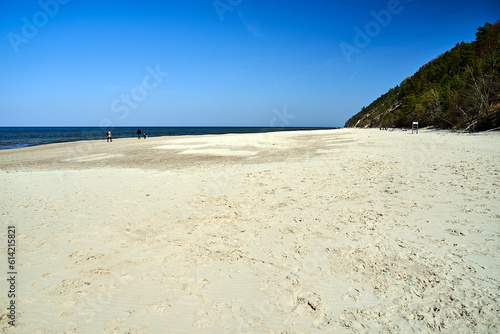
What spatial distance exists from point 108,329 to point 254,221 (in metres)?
3.56

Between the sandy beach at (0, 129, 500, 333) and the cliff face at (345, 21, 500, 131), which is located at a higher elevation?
the cliff face at (345, 21, 500, 131)

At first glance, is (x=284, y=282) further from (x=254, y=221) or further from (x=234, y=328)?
(x=254, y=221)

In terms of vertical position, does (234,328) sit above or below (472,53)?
below

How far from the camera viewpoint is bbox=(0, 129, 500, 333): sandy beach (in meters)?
3.11

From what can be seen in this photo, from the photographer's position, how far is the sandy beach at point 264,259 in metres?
3.11

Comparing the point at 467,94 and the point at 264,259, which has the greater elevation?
the point at 467,94

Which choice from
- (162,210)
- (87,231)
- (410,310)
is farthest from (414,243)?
(87,231)

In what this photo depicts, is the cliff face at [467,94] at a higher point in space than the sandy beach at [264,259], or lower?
higher

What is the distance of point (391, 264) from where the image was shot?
13.3 feet

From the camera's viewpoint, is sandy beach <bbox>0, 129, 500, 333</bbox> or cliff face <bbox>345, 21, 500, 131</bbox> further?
cliff face <bbox>345, 21, 500, 131</bbox>

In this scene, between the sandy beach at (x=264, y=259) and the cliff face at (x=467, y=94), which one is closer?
the sandy beach at (x=264, y=259)

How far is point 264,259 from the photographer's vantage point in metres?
4.41

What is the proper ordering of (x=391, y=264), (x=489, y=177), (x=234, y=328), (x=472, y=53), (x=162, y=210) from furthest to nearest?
(x=472, y=53) → (x=489, y=177) → (x=162, y=210) → (x=391, y=264) → (x=234, y=328)

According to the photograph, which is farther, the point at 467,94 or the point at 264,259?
the point at 467,94
